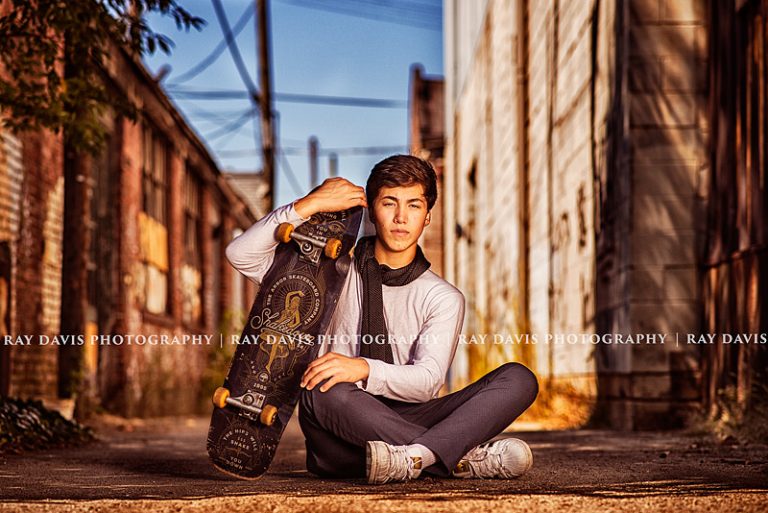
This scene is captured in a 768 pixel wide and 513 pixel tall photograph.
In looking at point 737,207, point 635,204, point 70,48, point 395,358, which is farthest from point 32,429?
point 737,207

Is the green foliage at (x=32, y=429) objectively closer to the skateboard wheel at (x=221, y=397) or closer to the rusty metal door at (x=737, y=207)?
the skateboard wheel at (x=221, y=397)

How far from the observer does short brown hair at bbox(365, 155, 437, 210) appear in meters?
3.87

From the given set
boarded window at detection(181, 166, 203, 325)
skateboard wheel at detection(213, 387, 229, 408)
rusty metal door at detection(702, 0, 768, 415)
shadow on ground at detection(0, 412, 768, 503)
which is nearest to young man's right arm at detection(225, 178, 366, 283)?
skateboard wheel at detection(213, 387, 229, 408)

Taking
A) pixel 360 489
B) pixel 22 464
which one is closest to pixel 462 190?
pixel 22 464

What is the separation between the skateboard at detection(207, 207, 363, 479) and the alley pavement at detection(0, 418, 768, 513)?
0.14 m

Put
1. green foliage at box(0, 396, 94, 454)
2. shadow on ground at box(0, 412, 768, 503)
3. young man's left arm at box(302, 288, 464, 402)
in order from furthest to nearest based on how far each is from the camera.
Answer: green foliage at box(0, 396, 94, 454)
young man's left arm at box(302, 288, 464, 402)
shadow on ground at box(0, 412, 768, 503)

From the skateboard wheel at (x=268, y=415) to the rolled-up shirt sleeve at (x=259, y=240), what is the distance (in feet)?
1.79

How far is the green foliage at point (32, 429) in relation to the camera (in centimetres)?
579

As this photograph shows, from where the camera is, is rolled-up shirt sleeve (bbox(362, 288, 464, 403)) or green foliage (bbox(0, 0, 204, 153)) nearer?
rolled-up shirt sleeve (bbox(362, 288, 464, 403))

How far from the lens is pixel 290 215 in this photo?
3.86m

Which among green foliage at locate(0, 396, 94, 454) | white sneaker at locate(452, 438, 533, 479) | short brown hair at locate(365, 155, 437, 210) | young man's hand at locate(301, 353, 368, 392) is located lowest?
green foliage at locate(0, 396, 94, 454)

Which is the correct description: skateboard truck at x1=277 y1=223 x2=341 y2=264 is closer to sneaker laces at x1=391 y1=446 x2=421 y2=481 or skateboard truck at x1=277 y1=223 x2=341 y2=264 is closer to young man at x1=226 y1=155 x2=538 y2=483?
young man at x1=226 y1=155 x2=538 y2=483

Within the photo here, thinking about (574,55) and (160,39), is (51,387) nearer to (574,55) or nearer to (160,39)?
(160,39)

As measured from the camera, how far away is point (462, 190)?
17906mm
